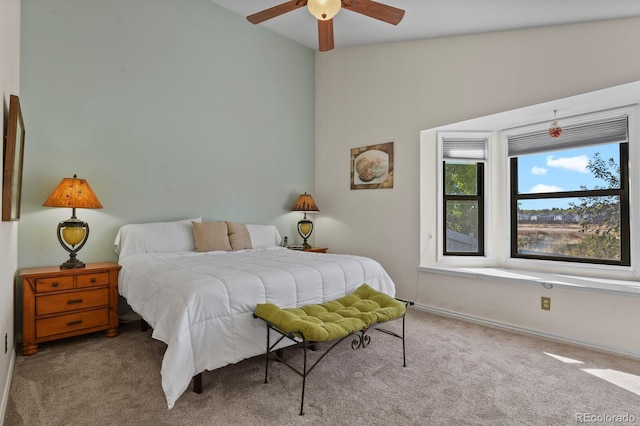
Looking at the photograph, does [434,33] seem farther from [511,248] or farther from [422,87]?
[511,248]

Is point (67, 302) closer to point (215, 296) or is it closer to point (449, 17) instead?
point (215, 296)

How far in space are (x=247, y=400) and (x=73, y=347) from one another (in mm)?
1682

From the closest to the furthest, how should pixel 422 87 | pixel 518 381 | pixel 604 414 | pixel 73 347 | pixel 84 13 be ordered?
pixel 604 414
pixel 518 381
pixel 73 347
pixel 84 13
pixel 422 87

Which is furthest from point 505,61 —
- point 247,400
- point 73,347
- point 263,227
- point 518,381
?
point 73,347

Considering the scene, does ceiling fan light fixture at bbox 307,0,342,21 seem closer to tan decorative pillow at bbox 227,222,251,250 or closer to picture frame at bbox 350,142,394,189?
picture frame at bbox 350,142,394,189

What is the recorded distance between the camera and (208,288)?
187 centimetres

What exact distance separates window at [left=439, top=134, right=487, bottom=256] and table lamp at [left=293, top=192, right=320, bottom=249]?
1.70 metres

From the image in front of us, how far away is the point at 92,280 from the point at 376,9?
3.04m

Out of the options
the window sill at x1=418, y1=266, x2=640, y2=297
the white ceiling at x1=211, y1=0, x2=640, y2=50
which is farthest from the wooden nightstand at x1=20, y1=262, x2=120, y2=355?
the white ceiling at x1=211, y1=0, x2=640, y2=50

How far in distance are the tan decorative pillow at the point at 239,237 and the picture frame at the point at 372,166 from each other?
5.23 feet

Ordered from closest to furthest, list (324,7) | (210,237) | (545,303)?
1. (324,7)
2. (545,303)
3. (210,237)

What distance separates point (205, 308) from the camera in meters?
1.83

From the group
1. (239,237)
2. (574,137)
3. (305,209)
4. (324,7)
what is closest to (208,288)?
(239,237)

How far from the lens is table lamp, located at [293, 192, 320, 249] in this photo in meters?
4.57
